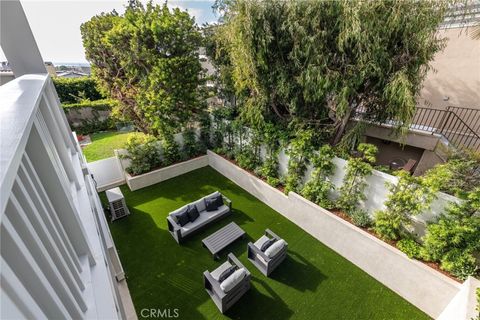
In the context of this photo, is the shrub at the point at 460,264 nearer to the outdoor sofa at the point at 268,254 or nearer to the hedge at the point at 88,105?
the outdoor sofa at the point at 268,254

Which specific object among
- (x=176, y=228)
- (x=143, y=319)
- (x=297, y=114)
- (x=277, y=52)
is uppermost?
(x=277, y=52)

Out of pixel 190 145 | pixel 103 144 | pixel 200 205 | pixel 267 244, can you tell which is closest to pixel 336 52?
pixel 267 244

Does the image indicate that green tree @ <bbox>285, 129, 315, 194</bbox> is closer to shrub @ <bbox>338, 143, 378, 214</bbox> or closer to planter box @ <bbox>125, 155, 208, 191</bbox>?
shrub @ <bbox>338, 143, 378, 214</bbox>

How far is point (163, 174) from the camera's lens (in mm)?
8852

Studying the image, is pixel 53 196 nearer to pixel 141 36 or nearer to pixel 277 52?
pixel 277 52

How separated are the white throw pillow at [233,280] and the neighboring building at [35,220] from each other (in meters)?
2.37

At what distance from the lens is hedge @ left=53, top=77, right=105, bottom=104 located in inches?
571

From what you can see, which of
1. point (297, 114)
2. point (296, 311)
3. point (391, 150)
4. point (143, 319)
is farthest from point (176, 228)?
point (391, 150)

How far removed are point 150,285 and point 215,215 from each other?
2488 mm

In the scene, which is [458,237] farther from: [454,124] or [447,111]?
[454,124]

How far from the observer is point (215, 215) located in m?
6.62

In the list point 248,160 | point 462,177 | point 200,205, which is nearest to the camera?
point 462,177

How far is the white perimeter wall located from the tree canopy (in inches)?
108

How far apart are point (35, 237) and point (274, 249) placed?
466cm
